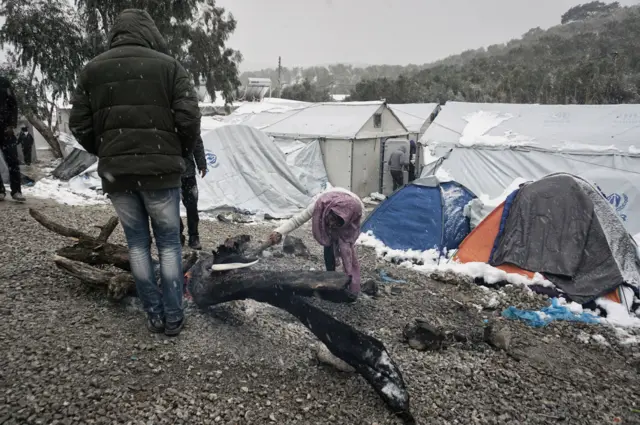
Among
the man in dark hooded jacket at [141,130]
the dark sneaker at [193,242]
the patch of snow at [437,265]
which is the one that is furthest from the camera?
the dark sneaker at [193,242]

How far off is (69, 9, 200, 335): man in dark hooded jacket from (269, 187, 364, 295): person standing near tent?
4.49 ft

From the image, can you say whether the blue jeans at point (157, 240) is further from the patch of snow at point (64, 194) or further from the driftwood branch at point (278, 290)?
the patch of snow at point (64, 194)

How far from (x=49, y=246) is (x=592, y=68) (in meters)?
34.5

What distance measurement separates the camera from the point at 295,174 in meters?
10.4

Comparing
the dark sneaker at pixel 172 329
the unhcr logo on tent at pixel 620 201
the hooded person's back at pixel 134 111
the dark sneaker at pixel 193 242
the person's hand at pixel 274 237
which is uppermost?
the hooded person's back at pixel 134 111

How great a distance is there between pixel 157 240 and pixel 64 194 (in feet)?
25.9

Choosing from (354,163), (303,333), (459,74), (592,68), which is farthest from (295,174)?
(459,74)

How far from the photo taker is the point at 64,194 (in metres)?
9.12

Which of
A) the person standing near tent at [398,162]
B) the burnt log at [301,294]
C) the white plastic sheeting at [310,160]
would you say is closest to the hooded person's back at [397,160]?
the person standing near tent at [398,162]

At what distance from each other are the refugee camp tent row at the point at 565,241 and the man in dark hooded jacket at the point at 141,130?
435cm

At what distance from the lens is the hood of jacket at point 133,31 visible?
2.57 meters

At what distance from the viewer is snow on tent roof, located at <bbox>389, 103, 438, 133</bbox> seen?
19.1m

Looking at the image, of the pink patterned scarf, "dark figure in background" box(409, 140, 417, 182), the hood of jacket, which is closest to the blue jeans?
the hood of jacket

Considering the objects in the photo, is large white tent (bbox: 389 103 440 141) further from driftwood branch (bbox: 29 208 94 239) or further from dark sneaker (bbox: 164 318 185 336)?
dark sneaker (bbox: 164 318 185 336)
